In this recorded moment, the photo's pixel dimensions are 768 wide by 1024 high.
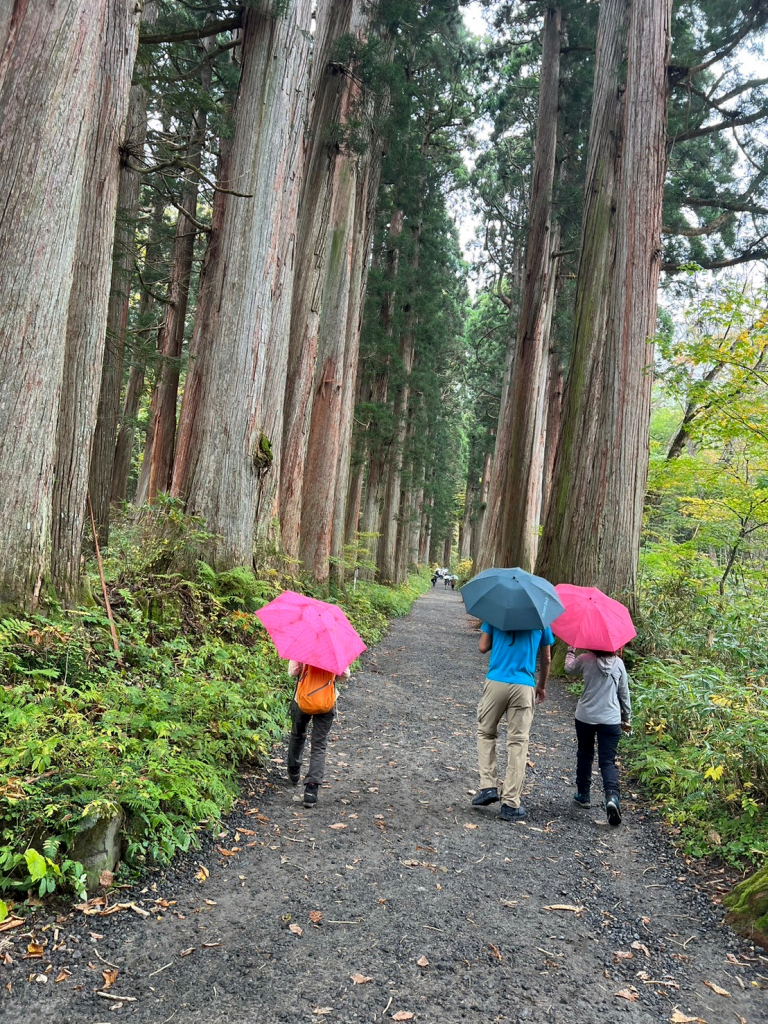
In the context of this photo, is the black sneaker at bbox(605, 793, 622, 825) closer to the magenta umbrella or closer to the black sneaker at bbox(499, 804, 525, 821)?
the black sneaker at bbox(499, 804, 525, 821)

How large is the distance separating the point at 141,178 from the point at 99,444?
4.69 meters

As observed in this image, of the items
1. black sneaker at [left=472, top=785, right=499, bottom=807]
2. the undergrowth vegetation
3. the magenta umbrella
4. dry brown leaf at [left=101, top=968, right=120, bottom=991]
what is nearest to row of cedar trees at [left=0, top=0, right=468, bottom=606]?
the undergrowth vegetation

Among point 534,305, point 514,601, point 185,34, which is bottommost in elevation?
point 514,601

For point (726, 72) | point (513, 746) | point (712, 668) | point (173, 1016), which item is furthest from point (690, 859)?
point (726, 72)

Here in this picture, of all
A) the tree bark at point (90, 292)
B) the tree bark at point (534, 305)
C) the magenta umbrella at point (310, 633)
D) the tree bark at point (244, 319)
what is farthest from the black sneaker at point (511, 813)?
the tree bark at point (534, 305)

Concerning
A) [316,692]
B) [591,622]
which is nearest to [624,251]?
[591,622]

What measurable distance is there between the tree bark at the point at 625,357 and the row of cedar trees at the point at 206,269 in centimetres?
422

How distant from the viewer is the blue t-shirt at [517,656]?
4.92 meters

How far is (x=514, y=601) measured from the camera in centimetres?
474

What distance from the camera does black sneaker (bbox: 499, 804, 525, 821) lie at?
4.89m

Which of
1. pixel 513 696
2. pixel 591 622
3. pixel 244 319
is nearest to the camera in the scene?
pixel 513 696

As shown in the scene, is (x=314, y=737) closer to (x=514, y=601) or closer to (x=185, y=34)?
(x=514, y=601)

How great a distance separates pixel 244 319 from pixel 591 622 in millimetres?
5423

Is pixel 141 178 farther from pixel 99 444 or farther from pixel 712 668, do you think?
→ pixel 712 668
